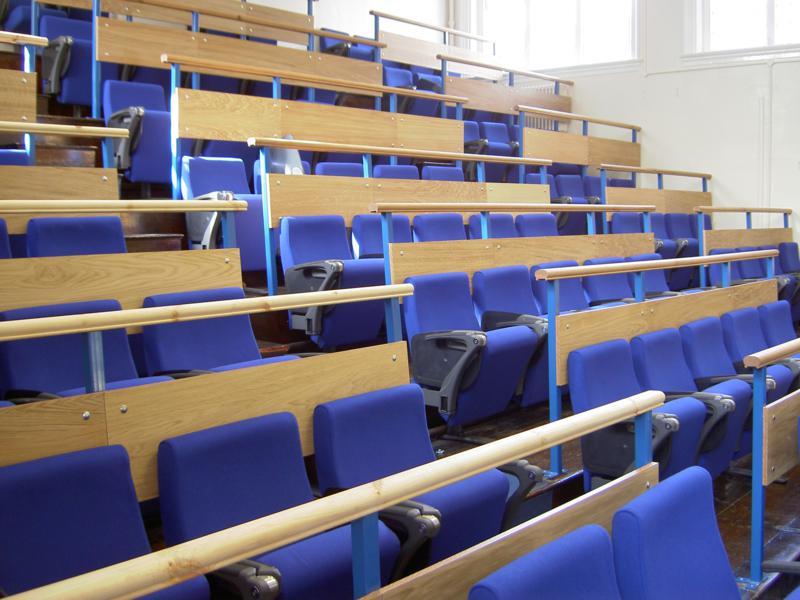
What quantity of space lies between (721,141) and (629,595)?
6.01ft

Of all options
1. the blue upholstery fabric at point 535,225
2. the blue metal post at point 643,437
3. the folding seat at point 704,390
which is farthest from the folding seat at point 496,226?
the blue metal post at point 643,437

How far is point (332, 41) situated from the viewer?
5.79ft

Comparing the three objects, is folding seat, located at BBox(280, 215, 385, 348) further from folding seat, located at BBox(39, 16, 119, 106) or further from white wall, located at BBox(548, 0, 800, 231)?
white wall, located at BBox(548, 0, 800, 231)

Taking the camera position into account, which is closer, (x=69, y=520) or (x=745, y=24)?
(x=69, y=520)

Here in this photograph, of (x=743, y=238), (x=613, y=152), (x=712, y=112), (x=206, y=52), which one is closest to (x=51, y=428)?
(x=206, y=52)

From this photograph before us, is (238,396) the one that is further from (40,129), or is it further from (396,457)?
(40,129)

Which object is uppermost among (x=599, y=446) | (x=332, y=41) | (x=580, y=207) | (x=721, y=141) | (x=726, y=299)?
(x=332, y=41)

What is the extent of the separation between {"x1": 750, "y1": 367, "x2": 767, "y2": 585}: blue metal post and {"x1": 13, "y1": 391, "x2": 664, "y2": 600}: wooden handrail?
0.88 ft

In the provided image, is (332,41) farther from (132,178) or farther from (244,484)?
(244,484)

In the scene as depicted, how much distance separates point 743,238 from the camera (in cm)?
155

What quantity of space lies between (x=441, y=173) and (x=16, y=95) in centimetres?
62

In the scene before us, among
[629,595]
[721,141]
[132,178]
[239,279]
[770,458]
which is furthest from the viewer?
[721,141]

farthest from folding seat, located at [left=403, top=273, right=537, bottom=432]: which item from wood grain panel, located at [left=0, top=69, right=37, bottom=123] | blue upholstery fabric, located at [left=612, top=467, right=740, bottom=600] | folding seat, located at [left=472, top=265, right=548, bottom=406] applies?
wood grain panel, located at [left=0, top=69, right=37, bottom=123]

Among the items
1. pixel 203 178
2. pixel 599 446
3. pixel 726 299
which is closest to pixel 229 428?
pixel 599 446
